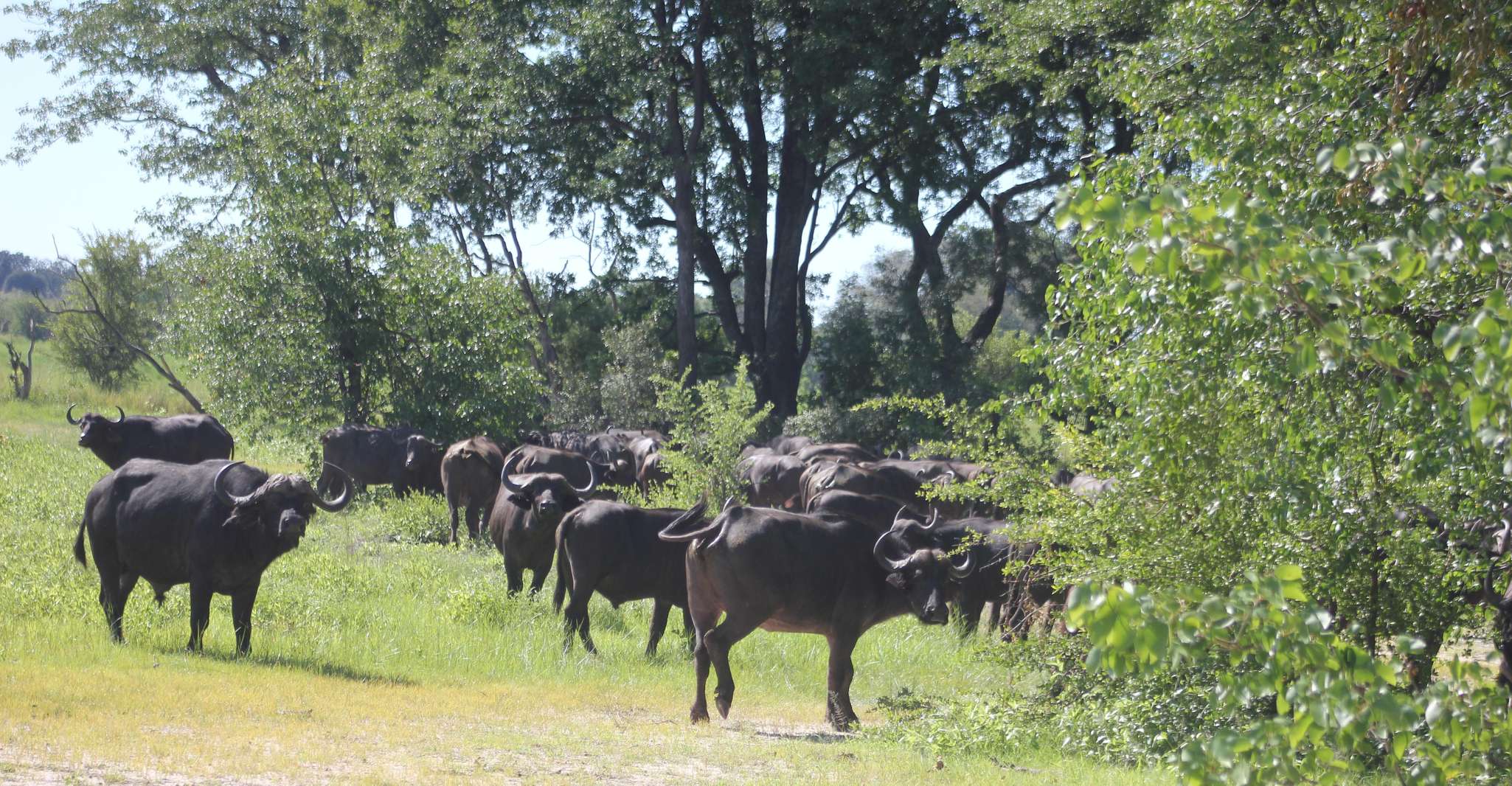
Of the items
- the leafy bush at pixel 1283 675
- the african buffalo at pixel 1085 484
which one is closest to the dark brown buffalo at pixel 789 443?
the african buffalo at pixel 1085 484

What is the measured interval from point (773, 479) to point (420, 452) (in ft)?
20.8

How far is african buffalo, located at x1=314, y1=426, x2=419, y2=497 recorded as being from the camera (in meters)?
24.2

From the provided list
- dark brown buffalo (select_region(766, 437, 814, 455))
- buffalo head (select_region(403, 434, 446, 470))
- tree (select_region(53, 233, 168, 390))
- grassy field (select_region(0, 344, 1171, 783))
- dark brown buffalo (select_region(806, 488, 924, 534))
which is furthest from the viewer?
tree (select_region(53, 233, 168, 390))

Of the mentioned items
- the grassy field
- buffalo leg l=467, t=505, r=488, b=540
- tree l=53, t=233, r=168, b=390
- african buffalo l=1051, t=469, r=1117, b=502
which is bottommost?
the grassy field

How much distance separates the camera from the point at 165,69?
39.5 m

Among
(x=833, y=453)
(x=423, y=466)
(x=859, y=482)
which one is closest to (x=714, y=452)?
(x=859, y=482)

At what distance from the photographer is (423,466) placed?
78.7ft

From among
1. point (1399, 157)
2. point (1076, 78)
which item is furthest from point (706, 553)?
point (1076, 78)

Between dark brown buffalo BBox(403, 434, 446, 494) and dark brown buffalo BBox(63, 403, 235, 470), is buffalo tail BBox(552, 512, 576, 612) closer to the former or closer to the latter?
dark brown buffalo BBox(403, 434, 446, 494)

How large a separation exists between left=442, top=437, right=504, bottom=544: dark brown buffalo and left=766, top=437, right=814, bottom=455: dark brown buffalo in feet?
29.9

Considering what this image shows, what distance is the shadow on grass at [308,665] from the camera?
35.6 feet

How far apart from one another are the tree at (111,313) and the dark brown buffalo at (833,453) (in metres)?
32.6

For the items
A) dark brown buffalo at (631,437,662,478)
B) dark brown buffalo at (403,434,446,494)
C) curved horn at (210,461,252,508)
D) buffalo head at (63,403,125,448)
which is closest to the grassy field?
curved horn at (210,461,252,508)

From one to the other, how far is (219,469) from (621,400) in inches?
985
